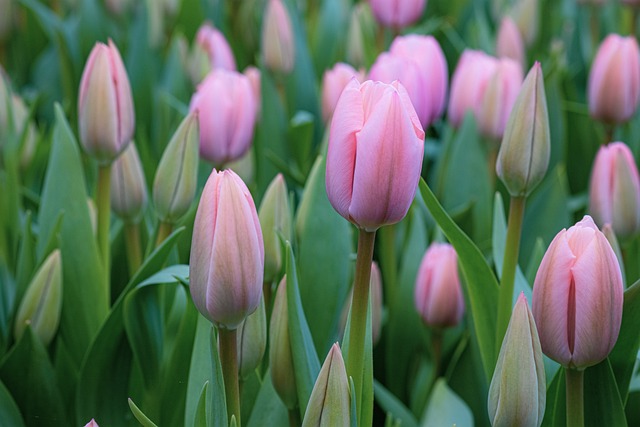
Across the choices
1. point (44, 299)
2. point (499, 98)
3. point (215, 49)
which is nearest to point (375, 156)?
point (44, 299)

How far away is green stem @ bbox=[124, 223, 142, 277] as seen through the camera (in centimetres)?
105

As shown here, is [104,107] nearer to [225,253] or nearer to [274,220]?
[274,220]

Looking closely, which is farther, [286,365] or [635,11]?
[635,11]

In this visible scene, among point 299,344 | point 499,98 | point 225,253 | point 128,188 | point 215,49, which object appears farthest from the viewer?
point 215,49

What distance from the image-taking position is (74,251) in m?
1.00

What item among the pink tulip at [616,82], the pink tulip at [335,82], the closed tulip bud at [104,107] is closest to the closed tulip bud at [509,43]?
the pink tulip at [616,82]

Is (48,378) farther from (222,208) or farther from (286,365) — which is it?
(222,208)

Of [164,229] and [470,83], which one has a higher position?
[470,83]

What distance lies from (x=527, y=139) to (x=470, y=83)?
496mm

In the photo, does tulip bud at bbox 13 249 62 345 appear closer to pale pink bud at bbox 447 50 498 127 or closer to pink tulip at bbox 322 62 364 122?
pink tulip at bbox 322 62 364 122

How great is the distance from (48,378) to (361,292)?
41cm

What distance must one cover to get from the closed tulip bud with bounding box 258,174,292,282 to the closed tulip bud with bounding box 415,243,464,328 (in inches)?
8.3

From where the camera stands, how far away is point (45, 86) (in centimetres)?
176

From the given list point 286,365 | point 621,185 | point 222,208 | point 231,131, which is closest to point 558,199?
point 621,185
